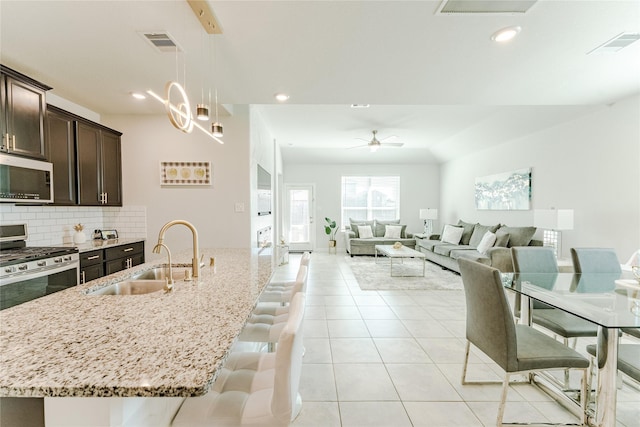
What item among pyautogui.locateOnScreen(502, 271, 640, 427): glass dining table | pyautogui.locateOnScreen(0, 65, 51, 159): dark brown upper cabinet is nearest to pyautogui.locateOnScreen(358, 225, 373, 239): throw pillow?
pyautogui.locateOnScreen(502, 271, 640, 427): glass dining table

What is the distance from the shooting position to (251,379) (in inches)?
48.1

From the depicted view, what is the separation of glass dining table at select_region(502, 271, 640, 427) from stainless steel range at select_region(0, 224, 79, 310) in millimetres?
3654

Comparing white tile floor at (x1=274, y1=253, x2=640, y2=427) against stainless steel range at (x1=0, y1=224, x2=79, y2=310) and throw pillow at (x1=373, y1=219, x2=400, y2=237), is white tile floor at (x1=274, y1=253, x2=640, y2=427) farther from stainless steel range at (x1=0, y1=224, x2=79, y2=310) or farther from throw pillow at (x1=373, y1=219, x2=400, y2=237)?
throw pillow at (x1=373, y1=219, x2=400, y2=237)

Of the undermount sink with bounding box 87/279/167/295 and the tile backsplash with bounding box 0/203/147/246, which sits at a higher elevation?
the tile backsplash with bounding box 0/203/147/246

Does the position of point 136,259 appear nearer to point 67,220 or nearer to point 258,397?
point 67,220

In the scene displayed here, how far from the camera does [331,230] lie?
28.0 feet

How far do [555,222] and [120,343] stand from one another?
4.85 m

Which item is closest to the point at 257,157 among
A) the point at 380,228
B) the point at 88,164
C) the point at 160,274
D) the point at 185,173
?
the point at 185,173

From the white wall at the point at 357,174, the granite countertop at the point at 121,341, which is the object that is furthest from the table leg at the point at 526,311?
the white wall at the point at 357,174

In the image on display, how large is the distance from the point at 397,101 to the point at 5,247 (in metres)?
4.24

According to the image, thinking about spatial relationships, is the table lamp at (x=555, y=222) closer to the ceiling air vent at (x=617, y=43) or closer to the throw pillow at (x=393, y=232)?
the ceiling air vent at (x=617, y=43)

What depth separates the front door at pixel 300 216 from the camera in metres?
8.57

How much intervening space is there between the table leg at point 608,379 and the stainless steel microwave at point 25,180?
4.18 metres

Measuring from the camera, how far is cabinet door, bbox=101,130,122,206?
3695 mm
